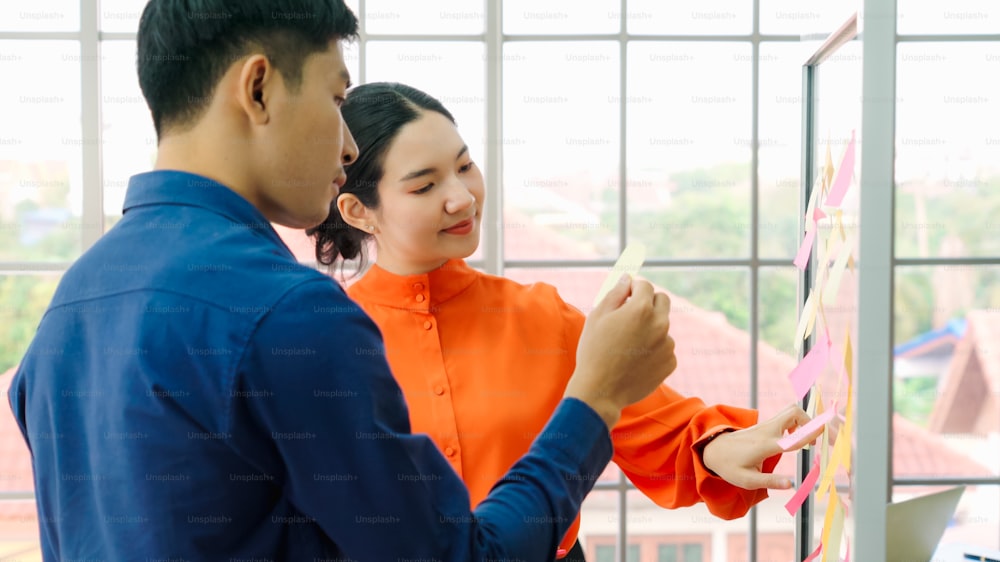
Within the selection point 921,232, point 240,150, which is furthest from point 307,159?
point 921,232

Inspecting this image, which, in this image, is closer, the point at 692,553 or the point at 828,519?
the point at 828,519

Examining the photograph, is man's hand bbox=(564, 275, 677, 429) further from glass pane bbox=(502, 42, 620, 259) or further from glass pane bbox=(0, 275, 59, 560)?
glass pane bbox=(0, 275, 59, 560)

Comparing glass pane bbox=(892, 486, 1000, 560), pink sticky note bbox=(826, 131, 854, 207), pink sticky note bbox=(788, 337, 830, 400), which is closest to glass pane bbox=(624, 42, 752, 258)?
A: glass pane bbox=(892, 486, 1000, 560)

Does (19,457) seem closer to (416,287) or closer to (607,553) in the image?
(416,287)

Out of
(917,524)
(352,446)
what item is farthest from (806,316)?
(352,446)

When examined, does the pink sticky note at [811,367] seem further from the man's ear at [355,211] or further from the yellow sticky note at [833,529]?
the man's ear at [355,211]

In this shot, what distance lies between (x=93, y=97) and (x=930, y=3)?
1.88 m

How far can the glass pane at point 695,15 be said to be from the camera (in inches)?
88.7

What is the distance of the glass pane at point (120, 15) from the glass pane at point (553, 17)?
95cm

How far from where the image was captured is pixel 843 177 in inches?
37.7

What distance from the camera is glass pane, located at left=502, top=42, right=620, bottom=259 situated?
7.29ft

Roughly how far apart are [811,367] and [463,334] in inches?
22.6

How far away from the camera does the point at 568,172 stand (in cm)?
225

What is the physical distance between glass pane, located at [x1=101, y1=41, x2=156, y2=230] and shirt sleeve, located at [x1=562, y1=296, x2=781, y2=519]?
1.37m
